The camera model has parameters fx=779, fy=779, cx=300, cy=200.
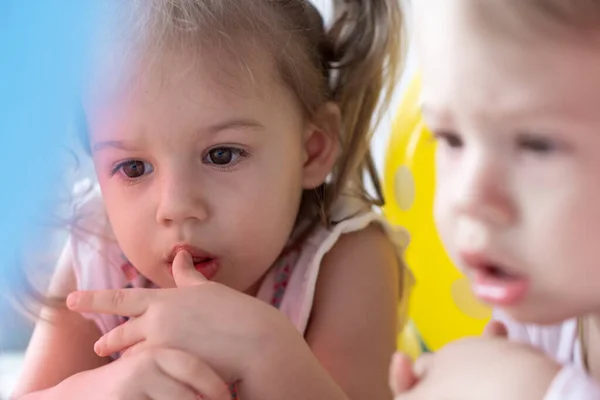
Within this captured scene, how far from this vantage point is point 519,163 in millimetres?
290

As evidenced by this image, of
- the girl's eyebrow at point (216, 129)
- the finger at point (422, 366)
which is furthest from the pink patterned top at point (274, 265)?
the finger at point (422, 366)

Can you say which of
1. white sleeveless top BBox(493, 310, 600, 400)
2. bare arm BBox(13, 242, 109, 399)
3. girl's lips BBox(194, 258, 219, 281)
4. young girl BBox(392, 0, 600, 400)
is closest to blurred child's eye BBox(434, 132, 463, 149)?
young girl BBox(392, 0, 600, 400)

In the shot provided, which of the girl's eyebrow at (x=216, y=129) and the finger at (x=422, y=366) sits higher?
the girl's eyebrow at (x=216, y=129)

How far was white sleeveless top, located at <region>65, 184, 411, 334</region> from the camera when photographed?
591mm

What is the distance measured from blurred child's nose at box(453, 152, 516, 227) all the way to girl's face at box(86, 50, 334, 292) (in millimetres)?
202

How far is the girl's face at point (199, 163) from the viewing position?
0.45 metres

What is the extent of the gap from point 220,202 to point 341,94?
0.16 m

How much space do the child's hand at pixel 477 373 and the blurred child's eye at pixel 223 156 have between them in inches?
7.3

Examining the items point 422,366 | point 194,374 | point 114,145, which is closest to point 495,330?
point 422,366

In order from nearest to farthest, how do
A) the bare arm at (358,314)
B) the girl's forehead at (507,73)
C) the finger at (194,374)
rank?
the girl's forehead at (507,73) → the finger at (194,374) → the bare arm at (358,314)

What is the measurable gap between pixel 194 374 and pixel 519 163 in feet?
0.64

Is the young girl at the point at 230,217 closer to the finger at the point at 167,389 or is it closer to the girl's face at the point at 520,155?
the finger at the point at 167,389

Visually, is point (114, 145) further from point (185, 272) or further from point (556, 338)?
point (556, 338)

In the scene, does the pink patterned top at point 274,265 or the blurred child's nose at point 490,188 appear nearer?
the blurred child's nose at point 490,188
